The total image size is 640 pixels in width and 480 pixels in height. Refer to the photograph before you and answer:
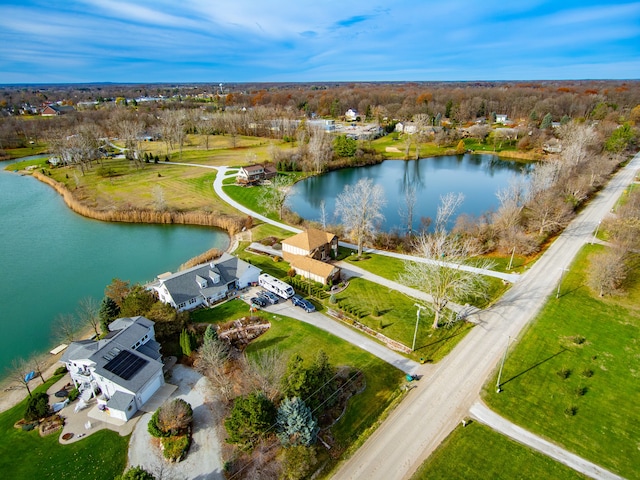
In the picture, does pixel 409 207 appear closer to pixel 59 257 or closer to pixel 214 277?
pixel 214 277

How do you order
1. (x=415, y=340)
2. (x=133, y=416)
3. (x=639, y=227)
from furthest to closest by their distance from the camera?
(x=639, y=227) → (x=415, y=340) → (x=133, y=416)

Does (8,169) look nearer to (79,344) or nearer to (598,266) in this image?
(79,344)

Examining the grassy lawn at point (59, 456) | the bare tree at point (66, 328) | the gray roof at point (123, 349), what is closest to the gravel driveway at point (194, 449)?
the grassy lawn at point (59, 456)

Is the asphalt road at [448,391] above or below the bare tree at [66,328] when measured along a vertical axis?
above

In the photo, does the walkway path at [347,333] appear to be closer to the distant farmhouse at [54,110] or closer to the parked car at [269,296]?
the parked car at [269,296]

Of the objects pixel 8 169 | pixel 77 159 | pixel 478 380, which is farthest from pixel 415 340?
pixel 8 169

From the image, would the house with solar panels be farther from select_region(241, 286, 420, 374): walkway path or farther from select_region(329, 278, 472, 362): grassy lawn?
select_region(329, 278, 472, 362): grassy lawn

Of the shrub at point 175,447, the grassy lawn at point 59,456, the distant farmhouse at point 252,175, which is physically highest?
the distant farmhouse at point 252,175
